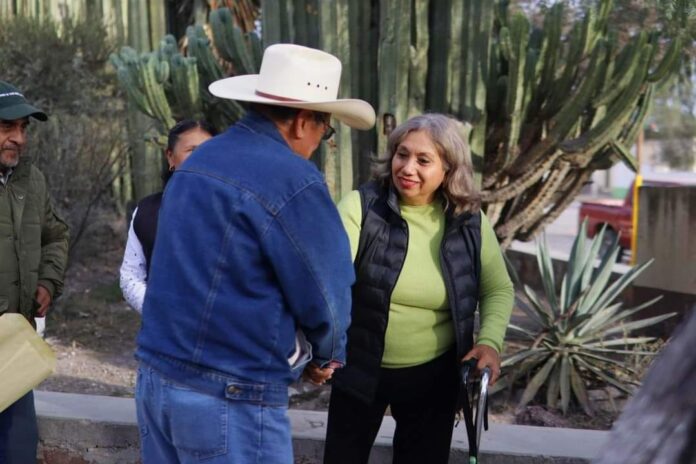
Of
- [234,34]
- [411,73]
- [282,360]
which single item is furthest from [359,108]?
[234,34]

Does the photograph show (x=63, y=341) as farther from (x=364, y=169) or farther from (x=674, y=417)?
(x=674, y=417)

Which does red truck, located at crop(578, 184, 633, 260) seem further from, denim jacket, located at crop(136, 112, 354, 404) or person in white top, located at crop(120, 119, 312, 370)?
denim jacket, located at crop(136, 112, 354, 404)

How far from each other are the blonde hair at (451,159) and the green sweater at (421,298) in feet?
0.26

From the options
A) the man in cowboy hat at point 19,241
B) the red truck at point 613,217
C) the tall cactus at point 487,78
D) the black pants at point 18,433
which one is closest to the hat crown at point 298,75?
the man in cowboy hat at point 19,241

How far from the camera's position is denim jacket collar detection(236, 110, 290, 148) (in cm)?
263

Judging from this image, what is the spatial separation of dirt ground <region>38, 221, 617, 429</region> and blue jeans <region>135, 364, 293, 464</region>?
335cm

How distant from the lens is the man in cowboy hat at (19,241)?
3711mm

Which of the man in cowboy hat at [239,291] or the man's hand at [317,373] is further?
the man's hand at [317,373]

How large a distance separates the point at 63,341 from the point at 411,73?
3.73m

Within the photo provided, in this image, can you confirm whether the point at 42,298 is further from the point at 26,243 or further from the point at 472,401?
the point at 472,401

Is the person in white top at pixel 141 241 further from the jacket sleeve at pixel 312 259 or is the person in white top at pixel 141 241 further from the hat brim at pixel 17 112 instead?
the jacket sleeve at pixel 312 259

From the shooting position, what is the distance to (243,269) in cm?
250

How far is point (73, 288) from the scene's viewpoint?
10.5 meters

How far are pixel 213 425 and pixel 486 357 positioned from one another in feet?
4.14
